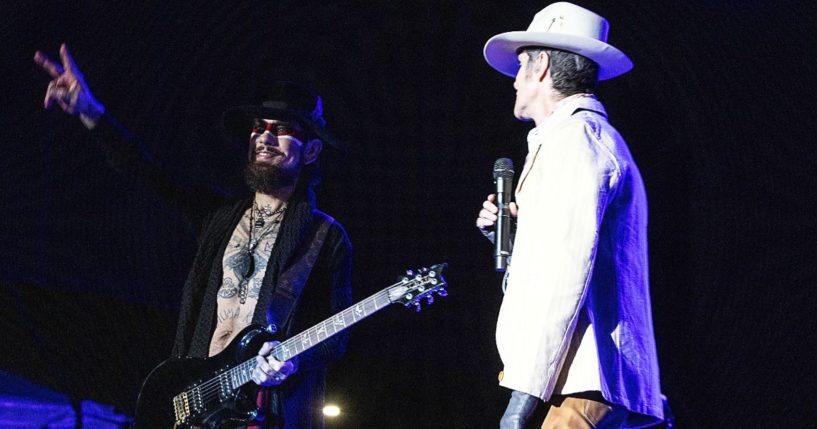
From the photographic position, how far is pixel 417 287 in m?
3.29

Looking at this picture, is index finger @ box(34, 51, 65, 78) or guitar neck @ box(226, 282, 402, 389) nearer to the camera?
guitar neck @ box(226, 282, 402, 389)

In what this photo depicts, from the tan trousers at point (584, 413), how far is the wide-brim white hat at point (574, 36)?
1.08 metres

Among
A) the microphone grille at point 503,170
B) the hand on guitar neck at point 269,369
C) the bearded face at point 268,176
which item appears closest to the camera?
the microphone grille at point 503,170

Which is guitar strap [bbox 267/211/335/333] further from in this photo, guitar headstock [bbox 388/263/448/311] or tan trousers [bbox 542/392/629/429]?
tan trousers [bbox 542/392/629/429]

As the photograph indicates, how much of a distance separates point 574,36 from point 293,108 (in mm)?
1850

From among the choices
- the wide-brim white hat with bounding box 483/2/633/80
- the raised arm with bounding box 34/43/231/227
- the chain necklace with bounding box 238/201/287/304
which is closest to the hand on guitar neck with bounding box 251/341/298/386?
the chain necklace with bounding box 238/201/287/304

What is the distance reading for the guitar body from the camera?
3.32 meters

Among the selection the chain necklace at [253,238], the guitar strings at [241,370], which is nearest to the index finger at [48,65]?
the chain necklace at [253,238]

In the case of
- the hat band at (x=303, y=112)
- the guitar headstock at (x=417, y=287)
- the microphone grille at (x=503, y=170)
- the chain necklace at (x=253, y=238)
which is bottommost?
the guitar headstock at (x=417, y=287)

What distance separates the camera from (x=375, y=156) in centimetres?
461

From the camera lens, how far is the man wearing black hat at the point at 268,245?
3482mm

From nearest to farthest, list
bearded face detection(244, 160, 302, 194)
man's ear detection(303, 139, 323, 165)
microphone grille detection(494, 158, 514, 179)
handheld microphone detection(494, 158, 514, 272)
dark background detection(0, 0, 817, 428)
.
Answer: handheld microphone detection(494, 158, 514, 272) < microphone grille detection(494, 158, 514, 179) < dark background detection(0, 0, 817, 428) < bearded face detection(244, 160, 302, 194) < man's ear detection(303, 139, 323, 165)

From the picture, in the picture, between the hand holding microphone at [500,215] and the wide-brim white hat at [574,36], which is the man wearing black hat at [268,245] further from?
the wide-brim white hat at [574,36]

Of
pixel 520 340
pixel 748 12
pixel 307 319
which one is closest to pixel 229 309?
pixel 307 319
